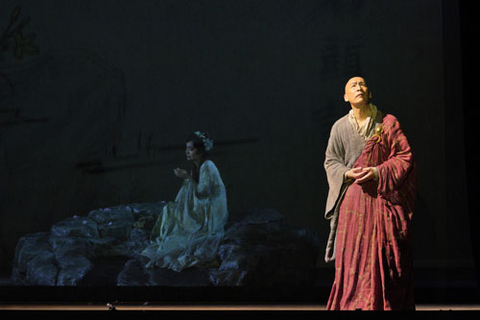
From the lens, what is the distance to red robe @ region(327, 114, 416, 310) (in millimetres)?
4590

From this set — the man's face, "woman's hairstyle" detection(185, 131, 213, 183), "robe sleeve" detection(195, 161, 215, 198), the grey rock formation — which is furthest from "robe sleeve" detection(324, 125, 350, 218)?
"woman's hairstyle" detection(185, 131, 213, 183)

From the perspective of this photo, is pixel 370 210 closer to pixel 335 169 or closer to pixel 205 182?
pixel 335 169

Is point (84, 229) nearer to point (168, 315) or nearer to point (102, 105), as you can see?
point (102, 105)

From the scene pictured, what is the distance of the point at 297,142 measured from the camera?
7984 mm

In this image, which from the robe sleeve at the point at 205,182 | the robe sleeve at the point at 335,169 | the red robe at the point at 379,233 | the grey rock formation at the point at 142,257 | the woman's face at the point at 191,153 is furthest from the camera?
the woman's face at the point at 191,153

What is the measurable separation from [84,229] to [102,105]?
1614 millimetres

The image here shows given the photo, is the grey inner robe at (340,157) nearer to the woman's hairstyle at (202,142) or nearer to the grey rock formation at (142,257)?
the grey rock formation at (142,257)

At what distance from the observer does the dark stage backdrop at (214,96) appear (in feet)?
25.7

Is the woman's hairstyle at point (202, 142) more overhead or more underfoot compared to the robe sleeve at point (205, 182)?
more overhead

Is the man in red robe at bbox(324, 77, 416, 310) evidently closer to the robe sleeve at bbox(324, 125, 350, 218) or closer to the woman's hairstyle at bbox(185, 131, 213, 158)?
the robe sleeve at bbox(324, 125, 350, 218)

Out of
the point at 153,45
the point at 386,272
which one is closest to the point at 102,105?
the point at 153,45

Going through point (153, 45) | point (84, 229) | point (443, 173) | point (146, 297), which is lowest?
point (146, 297)

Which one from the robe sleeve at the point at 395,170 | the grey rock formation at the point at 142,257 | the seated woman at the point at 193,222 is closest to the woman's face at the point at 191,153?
the seated woman at the point at 193,222

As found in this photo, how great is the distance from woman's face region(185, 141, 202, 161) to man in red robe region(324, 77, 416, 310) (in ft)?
10.5
